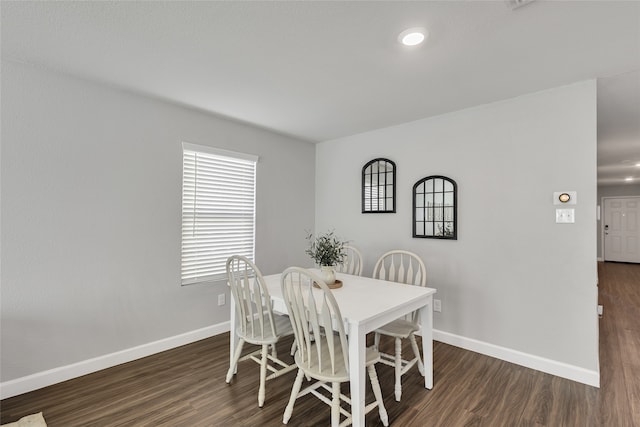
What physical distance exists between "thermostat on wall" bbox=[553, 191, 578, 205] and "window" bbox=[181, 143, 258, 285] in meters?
3.01

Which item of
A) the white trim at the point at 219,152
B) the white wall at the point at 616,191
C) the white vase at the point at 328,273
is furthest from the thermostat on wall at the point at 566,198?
the white wall at the point at 616,191

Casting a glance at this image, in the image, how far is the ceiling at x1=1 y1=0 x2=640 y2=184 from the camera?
1.62 m

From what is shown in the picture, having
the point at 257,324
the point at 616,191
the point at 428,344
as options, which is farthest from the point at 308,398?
the point at 616,191

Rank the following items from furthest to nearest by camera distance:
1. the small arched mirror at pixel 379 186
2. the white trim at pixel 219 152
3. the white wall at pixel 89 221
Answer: the small arched mirror at pixel 379 186 < the white trim at pixel 219 152 < the white wall at pixel 89 221

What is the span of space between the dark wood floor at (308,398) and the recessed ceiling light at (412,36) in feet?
7.76

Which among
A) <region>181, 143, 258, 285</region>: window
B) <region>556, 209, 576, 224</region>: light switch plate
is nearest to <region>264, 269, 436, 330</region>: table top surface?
<region>181, 143, 258, 285</region>: window

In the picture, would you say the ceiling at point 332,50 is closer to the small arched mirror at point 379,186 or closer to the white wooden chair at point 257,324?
the small arched mirror at point 379,186

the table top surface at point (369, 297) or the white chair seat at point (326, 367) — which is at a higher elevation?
the table top surface at point (369, 297)

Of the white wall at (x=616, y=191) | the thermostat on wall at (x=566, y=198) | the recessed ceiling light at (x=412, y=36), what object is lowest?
the thermostat on wall at (x=566, y=198)

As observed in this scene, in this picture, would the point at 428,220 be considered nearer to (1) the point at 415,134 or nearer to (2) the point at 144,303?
(1) the point at 415,134

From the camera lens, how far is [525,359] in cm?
265

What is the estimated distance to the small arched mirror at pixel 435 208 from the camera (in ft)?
10.2

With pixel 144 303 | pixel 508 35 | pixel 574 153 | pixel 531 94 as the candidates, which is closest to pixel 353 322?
pixel 508 35

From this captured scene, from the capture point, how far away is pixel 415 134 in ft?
11.2
